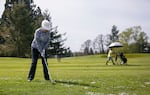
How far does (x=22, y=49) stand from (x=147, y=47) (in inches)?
2339

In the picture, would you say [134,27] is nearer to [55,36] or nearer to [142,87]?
[55,36]

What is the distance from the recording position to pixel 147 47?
5059 inches

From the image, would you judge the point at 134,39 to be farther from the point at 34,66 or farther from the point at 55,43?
the point at 34,66

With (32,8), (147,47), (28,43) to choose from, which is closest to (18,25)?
(28,43)

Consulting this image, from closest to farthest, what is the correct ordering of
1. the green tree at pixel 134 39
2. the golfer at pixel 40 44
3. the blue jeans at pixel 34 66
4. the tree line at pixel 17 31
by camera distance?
the golfer at pixel 40 44, the blue jeans at pixel 34 66, the tree line at pixel 17 31, the green tree at pixel 134 39

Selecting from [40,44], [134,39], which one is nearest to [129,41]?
[134,39]

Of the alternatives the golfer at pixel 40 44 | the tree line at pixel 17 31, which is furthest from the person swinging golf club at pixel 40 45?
the tree line at pixel 17 31

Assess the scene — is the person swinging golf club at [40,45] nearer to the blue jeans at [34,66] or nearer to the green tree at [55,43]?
the blue jeans at [34,66]

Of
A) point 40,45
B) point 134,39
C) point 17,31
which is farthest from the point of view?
point 134,39

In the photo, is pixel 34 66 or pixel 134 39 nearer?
pixel 34 66

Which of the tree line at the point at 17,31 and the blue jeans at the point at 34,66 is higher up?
the tree line at the point at 17,31

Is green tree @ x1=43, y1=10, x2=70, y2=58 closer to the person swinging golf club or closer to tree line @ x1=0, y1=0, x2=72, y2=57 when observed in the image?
tree line @ x1=0, y1=0, x2=72, y2=57

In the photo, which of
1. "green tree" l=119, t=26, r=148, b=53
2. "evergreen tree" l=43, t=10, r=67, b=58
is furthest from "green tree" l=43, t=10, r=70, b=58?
"green tree" l=119, t=26, r=148, b=53

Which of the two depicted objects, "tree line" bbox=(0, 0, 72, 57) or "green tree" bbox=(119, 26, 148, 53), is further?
"green tree" bbox=(119, 26, 148, 53)
